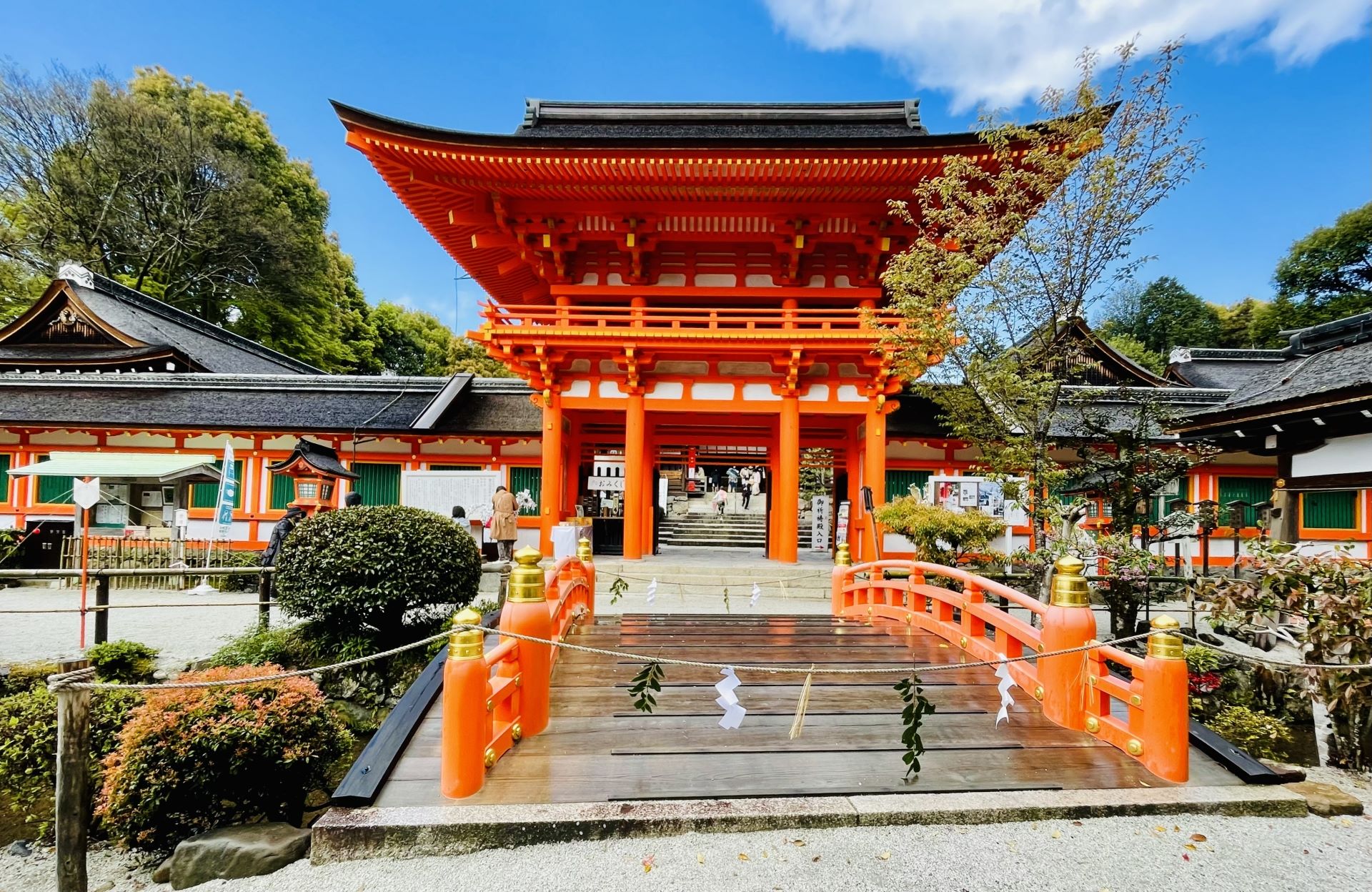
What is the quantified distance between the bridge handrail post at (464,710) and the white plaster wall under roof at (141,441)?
14271mm

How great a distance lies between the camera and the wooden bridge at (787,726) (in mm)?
3369

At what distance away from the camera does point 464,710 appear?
317cm

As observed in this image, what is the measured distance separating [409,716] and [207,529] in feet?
40.0

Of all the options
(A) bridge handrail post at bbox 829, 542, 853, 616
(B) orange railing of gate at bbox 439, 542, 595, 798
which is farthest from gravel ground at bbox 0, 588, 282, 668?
(A) bridge handrail post at bbox 829, 542, 853, 616

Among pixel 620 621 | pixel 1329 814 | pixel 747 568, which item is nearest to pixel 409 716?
pixel 620 621

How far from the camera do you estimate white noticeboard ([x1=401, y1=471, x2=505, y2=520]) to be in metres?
11.7

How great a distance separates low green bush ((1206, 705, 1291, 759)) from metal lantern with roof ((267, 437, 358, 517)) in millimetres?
11785

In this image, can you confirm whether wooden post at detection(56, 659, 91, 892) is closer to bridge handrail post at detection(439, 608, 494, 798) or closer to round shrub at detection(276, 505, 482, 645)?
bridge handrail post at detection(439, 608, 494, 798)

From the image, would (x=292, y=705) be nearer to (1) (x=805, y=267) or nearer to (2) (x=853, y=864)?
(2) (x=853, y=864)

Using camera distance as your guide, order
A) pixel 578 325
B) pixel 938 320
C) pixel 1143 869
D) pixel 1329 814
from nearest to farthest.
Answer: pixel 1143 869, pixel 1329 814, pixel 938 320, pixel 578 325

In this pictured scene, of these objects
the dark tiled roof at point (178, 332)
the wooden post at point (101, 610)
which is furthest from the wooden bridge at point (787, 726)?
the dark tiled roof at point (178, 332)

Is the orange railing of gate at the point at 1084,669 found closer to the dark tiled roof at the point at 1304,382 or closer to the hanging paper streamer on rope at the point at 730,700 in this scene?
the hanging paper streamer on rope at the point at 730,700

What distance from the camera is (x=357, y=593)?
21.5 ft

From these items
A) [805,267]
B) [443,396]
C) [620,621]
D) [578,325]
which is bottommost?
[620,621]
